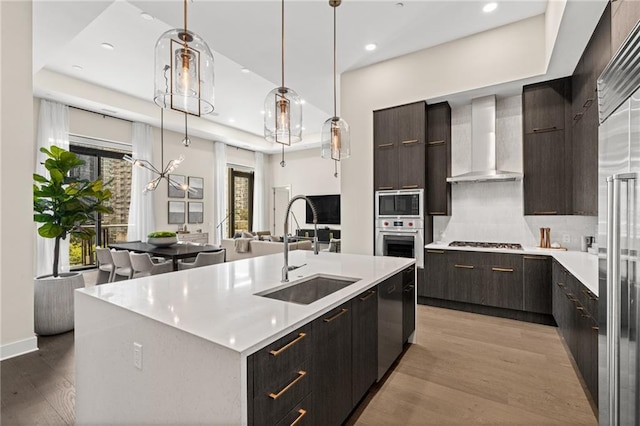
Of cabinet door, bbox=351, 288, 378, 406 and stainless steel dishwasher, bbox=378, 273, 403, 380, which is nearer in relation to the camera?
cabinet door, bbox=351, 288, 378, 406

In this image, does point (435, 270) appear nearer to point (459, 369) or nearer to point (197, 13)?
point (459, 369)

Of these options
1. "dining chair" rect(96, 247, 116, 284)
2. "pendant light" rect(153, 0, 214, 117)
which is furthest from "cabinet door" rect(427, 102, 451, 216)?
"dining chair" rect(96, 247, 116, 284)

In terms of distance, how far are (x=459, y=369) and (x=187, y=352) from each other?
7.43ft

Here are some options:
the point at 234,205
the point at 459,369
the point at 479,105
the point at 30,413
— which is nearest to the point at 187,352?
the point at 30,413

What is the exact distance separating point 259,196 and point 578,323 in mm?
8586

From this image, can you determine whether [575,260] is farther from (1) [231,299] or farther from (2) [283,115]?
(1) [231,299]

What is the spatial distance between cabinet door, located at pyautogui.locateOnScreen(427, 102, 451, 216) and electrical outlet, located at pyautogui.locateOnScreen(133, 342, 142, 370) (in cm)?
373

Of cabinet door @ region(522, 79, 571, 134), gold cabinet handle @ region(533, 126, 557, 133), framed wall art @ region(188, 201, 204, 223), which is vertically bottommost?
framed wall art @ region(188, 201, 204, 223)

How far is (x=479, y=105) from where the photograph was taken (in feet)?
13.2

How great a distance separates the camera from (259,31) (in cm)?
350

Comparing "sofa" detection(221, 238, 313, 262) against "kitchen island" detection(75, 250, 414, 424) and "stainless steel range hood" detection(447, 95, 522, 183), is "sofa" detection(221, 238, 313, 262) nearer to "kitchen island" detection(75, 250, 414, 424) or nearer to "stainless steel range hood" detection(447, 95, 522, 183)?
"stainless steel range hood" detection(447, 95, 522, 183)

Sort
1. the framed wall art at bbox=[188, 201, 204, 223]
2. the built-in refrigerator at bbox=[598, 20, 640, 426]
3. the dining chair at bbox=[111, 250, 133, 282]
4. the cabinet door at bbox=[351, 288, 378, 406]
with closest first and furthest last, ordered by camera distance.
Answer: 1. the built-in refrigerator at bbox=[598, 20, 640, 426]
2. the cabinet door at bbox=[351, 288, 378, 406]
3. the dining chair at bbox=[111, 250, 133, 282]
4. the framed wall art at bbox=[188, 201, 204, 223]

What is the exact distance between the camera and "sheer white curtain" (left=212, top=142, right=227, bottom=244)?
328 inches

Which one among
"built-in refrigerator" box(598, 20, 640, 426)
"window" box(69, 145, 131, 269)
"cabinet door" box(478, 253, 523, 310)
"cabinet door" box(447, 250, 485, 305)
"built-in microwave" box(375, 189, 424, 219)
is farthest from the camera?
"window" box(69, 145, 131, 269)
